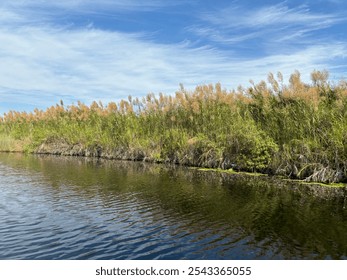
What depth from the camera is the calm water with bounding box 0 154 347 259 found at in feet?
26.0

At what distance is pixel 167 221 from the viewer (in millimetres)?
10477

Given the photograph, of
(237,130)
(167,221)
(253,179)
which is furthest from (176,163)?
(167,221)

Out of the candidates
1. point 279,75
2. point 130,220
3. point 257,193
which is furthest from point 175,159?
point 130,220

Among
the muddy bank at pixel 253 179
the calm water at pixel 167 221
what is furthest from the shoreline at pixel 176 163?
the calm water at pixel 167 221

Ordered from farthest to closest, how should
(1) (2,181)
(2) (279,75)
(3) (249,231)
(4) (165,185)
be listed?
1. (2) (279,75)
2. (1) (2,181)
3. (4) (165,185)
4. (3) (249,231)

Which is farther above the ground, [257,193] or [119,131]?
[119,131]

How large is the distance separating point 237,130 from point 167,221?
11.3m

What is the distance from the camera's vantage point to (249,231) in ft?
30.9

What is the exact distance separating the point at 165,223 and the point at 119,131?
21199mm

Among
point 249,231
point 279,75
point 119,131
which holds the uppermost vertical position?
point 279,75

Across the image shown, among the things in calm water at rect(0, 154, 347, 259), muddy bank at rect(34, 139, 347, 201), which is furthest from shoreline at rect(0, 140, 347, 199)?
calm water at rect(0, 154, 347, 259)

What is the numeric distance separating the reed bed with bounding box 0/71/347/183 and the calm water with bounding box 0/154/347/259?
8.86 feet

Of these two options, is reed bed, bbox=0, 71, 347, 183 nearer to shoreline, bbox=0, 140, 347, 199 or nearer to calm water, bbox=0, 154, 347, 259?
shoreline, bbox=0, 140, 347, 199

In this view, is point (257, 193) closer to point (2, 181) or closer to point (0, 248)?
point (0, 248)
